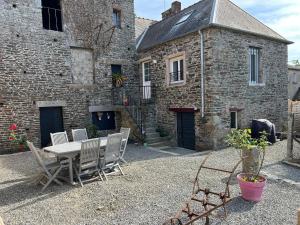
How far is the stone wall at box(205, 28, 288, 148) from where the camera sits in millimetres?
9594

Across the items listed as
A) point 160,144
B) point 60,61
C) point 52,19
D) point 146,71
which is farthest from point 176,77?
point 52,19

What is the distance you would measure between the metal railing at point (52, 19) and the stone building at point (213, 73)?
13.6ft

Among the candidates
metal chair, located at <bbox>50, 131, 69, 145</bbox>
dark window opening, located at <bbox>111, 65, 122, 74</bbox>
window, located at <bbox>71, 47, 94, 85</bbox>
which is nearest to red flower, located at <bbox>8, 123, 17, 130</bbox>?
window, located at <bbox>71, 47, 94, 85</bbox>

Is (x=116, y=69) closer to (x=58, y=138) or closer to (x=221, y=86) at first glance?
(x=221, y=86)

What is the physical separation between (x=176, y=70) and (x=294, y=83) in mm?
13993

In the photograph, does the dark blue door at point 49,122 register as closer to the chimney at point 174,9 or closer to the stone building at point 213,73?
the stone building at point 213,73

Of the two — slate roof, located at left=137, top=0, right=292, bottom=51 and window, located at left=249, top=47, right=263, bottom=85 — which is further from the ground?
slate roof, located at left=137, top=0, right=292, bottom=51

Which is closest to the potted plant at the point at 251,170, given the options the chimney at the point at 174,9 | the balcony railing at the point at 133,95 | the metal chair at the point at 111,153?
the metal chair at the point at 111,153

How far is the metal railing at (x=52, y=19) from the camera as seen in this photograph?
37.6ft

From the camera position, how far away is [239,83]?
10.4m

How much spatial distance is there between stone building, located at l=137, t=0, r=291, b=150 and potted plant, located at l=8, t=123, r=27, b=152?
19.8 ft

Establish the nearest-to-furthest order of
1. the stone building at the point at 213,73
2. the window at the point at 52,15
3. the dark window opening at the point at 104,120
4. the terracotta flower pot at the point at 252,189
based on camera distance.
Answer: the terracotta flower pot at the point at 252,189
the stone building at the point at 213,73
the window at the point at 52,15
the dark window opening at the point at 104,120

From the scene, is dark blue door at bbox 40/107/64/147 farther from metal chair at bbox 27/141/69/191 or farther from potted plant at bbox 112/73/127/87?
metal chair at bbox 27/141/69/191

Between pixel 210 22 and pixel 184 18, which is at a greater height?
pixel 184 18
